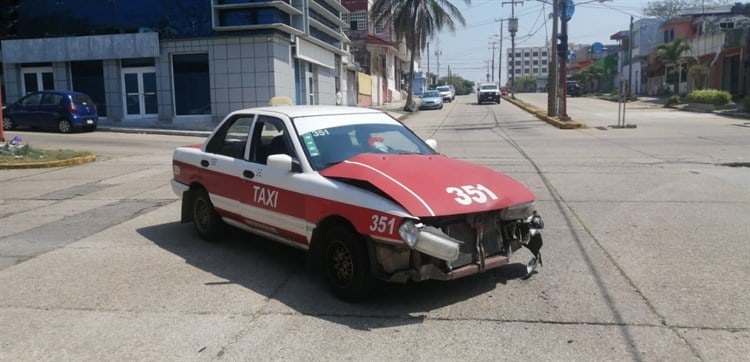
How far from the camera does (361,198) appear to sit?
5.05 m

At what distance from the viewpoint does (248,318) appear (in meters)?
4.92

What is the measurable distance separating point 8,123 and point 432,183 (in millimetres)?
24514

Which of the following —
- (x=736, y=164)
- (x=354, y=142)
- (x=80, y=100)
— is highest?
(x=80, y=100)

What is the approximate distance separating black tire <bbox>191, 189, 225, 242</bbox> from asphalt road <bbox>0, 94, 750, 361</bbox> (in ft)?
0.52

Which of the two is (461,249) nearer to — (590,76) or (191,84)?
(191,84)

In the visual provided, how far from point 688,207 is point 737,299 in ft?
13.3

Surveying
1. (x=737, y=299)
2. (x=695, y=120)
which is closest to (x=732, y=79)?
(x=695, y=120)

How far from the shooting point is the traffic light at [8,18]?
13.6 m

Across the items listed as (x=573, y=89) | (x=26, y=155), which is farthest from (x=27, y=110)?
(x=573, y=89)

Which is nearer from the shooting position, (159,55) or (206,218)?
(206,218)

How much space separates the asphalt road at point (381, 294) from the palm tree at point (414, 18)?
118 feet

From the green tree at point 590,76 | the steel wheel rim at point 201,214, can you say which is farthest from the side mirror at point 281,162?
the green tree at point 590,76

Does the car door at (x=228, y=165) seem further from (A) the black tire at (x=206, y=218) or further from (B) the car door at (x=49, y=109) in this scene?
(B) the car door at (x=49, y=109)

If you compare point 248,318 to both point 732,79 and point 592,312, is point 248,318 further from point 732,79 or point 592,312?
point 732,79
